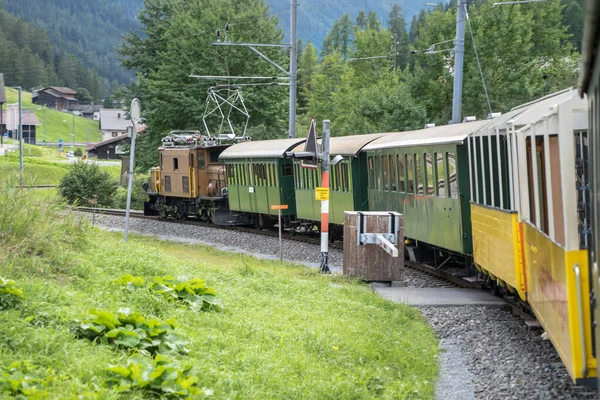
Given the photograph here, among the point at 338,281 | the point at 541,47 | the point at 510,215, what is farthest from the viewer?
the point at 541,47

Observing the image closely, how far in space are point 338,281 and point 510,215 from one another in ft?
19.5

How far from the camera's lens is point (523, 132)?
30.5ft

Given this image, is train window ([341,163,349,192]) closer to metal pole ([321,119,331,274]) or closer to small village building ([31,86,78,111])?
metal pole ([321,119,331,274])

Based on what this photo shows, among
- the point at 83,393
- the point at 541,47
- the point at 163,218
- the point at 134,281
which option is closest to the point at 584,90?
the point at 83,393

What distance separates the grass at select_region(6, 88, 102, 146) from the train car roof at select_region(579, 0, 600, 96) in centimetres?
15587

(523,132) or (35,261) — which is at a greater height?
(523,132)

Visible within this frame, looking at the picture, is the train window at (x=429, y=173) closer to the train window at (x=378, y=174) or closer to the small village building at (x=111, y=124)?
the train window at (x=378, y=174)

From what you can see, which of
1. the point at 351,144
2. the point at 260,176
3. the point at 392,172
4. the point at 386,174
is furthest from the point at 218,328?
the point at 260,176

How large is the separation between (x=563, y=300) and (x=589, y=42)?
3.07 m

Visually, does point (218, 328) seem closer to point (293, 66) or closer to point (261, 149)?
point (261, 149)

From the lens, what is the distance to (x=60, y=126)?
17488 centimetres

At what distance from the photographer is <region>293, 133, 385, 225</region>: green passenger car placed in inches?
925

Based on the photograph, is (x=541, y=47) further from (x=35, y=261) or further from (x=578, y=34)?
(x=35, y=261)

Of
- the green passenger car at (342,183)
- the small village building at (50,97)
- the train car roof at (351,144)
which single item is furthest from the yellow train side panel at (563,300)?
the small village building at (50,97)
